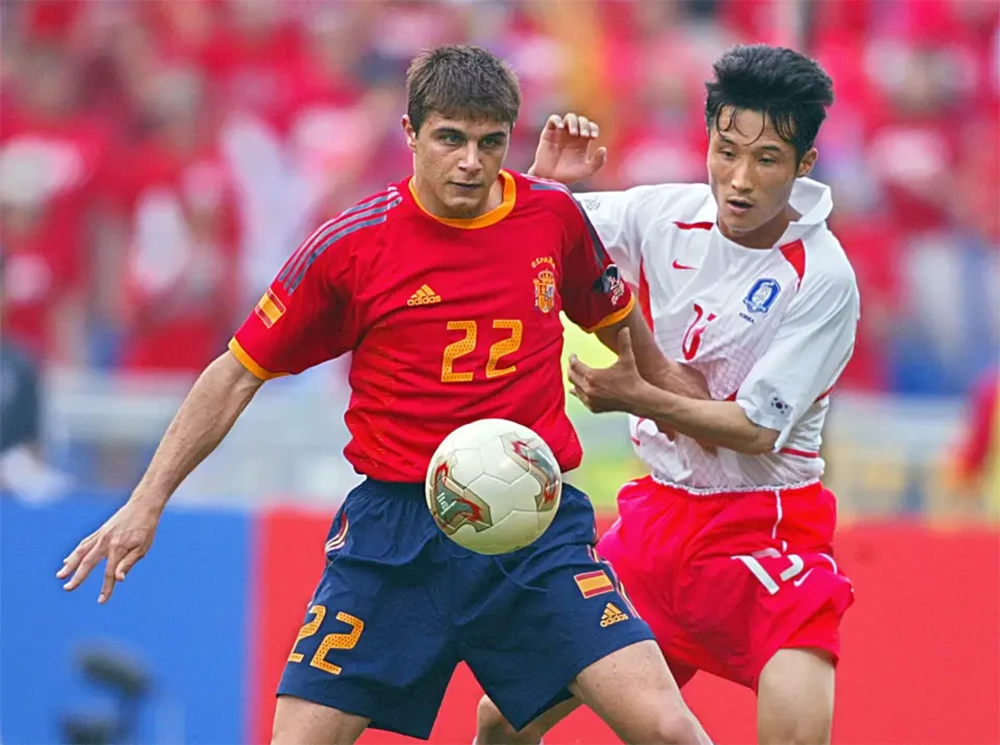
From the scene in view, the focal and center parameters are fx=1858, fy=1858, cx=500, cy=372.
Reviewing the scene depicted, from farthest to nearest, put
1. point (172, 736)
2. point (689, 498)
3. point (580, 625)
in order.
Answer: point (172, 736) → point (689, 498) → point (580, 625)

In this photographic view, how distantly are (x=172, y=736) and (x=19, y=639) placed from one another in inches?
32.5

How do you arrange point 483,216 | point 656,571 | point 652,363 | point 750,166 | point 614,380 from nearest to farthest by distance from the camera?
point 483,216
point 614,380
point 750,166
point 652,363
point 656,571

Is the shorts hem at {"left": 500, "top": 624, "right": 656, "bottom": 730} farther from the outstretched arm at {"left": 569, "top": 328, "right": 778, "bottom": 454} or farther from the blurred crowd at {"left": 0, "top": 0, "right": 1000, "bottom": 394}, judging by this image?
the blurred crowd at {"left": 0, "top": 0, "right": 1000, "bottom": 394}

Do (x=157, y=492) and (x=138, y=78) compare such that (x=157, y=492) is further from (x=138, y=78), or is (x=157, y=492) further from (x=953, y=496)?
(x=138, y=78)

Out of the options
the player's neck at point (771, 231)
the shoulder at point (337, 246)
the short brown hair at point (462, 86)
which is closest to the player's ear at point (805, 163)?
the player's neck at point (771, 231)

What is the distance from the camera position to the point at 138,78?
37.4ft

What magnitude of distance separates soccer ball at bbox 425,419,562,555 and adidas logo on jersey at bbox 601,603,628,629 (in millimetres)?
318

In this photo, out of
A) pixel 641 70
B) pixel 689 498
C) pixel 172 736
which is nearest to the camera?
pixel 689 498

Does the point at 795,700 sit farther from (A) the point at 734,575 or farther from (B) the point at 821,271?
(B) the point at 821,271

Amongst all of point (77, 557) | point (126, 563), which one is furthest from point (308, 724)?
point (77, 557)

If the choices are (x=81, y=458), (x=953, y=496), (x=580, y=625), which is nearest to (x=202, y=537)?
(x=81, y=458)

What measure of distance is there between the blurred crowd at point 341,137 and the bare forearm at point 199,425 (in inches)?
208

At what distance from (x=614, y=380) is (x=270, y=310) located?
1004 mm

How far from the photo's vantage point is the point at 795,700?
5.52m
